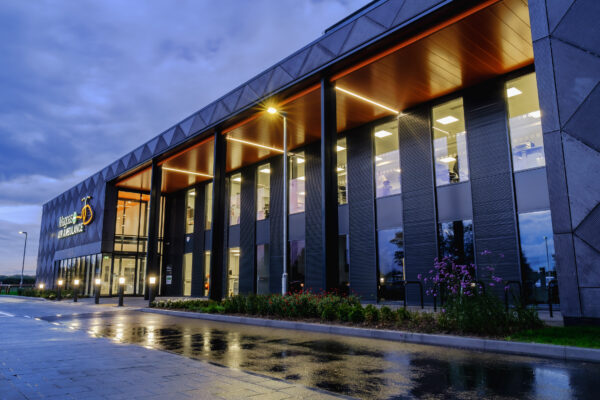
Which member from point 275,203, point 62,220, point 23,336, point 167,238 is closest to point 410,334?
point 23,336

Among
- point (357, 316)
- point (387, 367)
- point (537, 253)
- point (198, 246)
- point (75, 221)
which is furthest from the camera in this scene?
point (75, 221)

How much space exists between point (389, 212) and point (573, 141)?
10.5m

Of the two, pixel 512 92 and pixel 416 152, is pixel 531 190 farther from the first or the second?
pixel 416 152

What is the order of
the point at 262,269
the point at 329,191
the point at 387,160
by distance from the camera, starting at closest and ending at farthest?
the point at 329,191
the point at 387,160
the point at 262,269

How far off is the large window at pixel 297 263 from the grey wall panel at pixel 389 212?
5.54 metres

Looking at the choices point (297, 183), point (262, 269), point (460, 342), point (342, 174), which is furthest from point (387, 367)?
point (262, 269)

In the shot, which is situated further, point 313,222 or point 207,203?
point 207,203

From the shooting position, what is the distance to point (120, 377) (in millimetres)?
5516

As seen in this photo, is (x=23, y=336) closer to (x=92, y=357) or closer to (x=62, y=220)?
(x=92, y=357)

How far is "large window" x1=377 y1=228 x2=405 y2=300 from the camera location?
18.7 meters

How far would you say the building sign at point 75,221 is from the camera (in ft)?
121

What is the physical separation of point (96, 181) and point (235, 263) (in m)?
16.2

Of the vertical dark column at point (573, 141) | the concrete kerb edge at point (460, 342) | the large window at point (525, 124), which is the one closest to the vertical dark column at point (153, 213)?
the concrete kerb edge at point (460, 342)

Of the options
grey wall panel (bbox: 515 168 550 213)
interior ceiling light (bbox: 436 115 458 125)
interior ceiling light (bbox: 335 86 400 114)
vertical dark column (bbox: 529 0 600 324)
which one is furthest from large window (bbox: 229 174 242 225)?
vertical dark column (bbox: 529 0 600 324)
